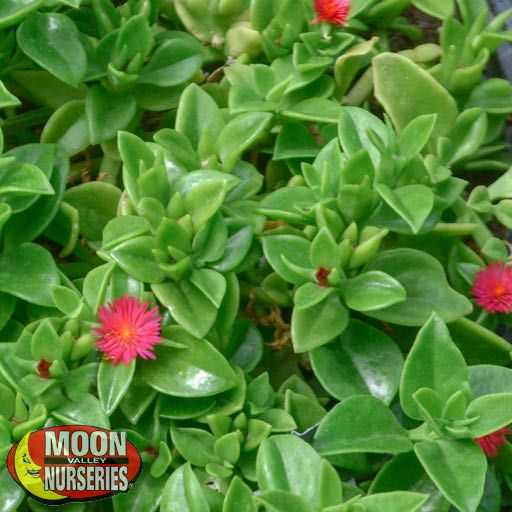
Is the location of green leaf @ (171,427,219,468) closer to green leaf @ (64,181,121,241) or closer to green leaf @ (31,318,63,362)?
green leaf @ (31,318,63,362)

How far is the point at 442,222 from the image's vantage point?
1168 millimetres

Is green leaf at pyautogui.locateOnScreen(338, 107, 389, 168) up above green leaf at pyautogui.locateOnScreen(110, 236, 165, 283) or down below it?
above

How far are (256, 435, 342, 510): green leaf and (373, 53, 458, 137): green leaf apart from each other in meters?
0.51

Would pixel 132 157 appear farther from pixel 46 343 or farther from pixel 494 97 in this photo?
pixel 494 97

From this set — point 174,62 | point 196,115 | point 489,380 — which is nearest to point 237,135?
point 196,115

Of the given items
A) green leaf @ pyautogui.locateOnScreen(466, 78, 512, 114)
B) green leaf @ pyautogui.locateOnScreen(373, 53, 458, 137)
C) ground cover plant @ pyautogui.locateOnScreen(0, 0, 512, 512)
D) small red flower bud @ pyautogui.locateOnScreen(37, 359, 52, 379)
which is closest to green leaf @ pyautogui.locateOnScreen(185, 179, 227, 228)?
ground cover plant @ pyautogui.locateOnScreen(0, 0, 512, 512)

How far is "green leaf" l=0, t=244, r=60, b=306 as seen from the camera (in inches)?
40.4

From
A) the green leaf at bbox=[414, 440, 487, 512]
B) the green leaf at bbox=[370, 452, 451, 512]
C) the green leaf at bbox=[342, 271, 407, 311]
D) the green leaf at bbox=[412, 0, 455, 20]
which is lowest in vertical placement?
the green leaf at bbox=[370, 452, 451, 512]

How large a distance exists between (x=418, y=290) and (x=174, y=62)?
483mm

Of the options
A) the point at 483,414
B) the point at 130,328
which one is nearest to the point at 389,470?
the point at 483,414

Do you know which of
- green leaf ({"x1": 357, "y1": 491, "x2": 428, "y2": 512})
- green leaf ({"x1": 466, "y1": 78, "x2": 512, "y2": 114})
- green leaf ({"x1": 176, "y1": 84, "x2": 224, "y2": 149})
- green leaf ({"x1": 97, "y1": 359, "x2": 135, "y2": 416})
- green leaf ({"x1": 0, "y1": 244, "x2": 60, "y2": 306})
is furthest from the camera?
green leaf ({"x1": 466, "y1": 78, "x2": 512, "y2": 114})

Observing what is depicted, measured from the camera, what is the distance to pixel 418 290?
1.05m

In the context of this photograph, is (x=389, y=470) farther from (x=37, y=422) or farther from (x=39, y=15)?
(x=39, y=15)

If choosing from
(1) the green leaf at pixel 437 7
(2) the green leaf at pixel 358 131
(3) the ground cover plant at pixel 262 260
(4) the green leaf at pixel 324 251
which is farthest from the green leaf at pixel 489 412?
(1) the green leaf at pixel 437 7
